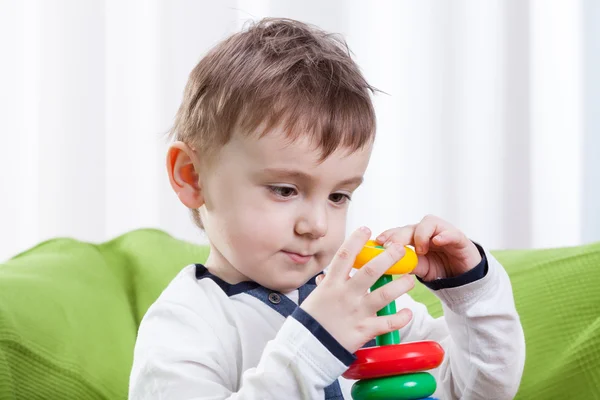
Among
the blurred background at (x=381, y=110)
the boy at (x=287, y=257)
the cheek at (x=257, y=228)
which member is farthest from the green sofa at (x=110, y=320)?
the blurred background at (x=381, y=110)

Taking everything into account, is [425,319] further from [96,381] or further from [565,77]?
[565,77]

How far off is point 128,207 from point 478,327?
1.30 metres

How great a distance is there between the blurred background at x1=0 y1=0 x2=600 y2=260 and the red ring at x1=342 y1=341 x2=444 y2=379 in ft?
4.40

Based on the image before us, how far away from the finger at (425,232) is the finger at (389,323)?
15 centimetres

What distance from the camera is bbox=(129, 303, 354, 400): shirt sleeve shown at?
84 centimetres

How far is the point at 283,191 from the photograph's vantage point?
3.15 ft

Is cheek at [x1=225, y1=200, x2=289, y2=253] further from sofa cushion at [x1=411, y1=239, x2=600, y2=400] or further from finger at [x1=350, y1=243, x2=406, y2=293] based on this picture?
sofa cushion at [x1=411, y1=239, x2=600, y2=400]

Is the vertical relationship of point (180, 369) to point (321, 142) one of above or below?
below

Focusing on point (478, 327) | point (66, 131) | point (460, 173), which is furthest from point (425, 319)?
point (66, 131)

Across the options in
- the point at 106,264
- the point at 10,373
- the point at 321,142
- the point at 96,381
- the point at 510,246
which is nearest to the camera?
the point at 321,142

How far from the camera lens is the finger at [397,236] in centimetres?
96

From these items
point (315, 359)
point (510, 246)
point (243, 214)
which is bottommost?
point (510, 246)

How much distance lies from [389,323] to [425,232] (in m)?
0.17

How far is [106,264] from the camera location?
155 cm
